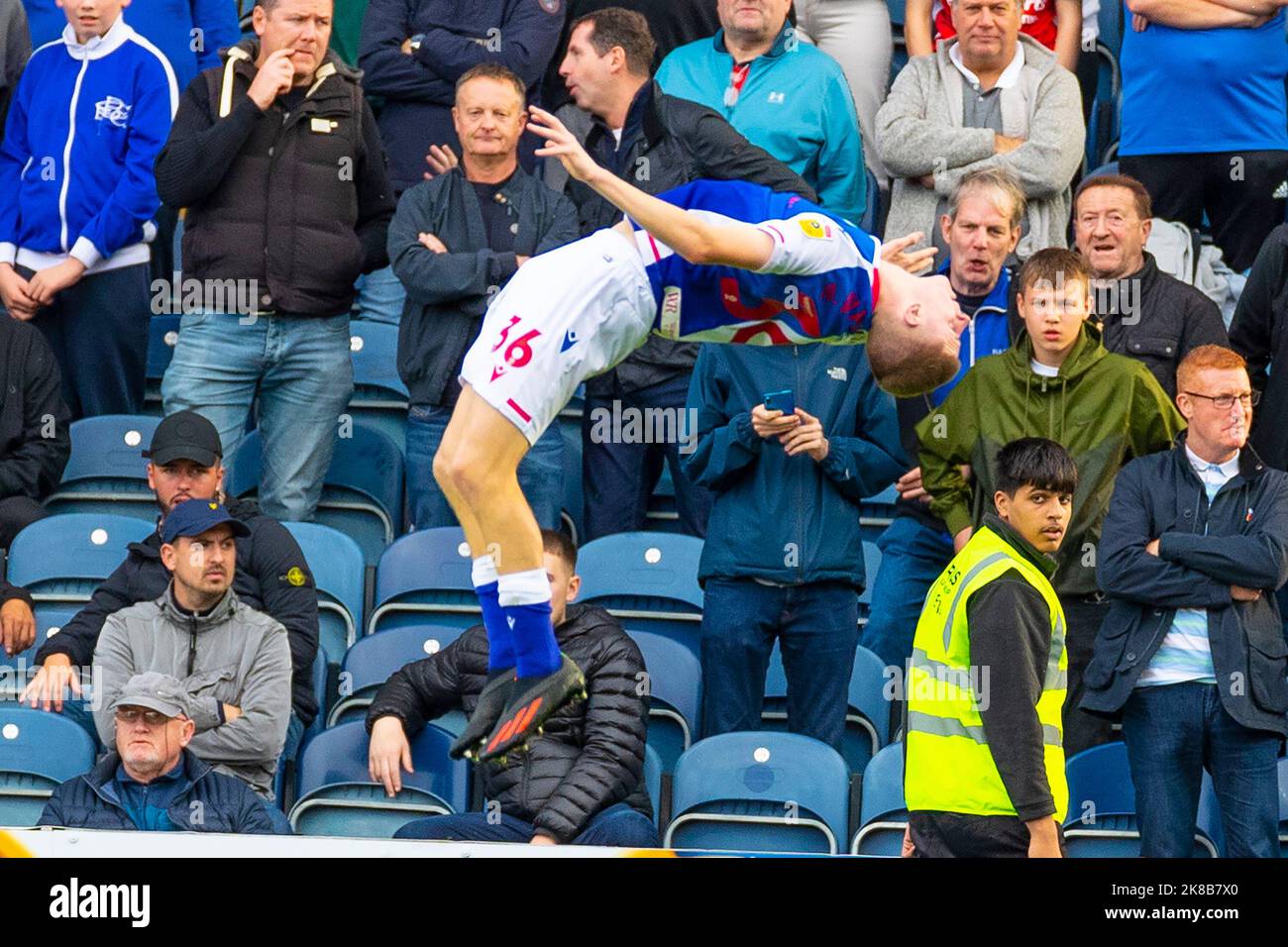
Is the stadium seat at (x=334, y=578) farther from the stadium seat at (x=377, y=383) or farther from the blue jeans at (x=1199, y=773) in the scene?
the blue jeans at (x=1199, y=773)

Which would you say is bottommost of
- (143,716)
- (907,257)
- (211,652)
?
(143,716)

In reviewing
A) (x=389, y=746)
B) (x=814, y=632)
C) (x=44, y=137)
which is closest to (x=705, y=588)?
(x=814, y=632)

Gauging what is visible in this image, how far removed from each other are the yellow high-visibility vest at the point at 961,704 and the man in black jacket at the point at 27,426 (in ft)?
12.9

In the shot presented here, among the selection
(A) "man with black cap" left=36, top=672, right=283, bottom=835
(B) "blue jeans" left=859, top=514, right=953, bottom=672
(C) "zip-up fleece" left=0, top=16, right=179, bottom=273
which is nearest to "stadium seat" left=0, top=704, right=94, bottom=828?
(A) "man with black cap" left=36, top=672, right=283, bottom=835

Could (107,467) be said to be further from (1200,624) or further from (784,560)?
(1200,624)

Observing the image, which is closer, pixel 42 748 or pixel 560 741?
pixel 560 741

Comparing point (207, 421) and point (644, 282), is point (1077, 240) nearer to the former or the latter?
point (644, 282)

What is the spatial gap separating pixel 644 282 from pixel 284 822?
7.33 ft

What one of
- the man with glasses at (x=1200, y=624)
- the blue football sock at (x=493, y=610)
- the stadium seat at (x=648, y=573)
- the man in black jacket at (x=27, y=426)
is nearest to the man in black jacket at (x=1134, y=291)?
the man with glasses at (x=1200, y=624)

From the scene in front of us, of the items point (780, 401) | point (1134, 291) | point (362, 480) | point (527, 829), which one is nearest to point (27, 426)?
point (362, 480)

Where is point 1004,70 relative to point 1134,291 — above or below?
above

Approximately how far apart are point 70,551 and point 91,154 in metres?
1.97

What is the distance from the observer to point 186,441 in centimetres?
785
